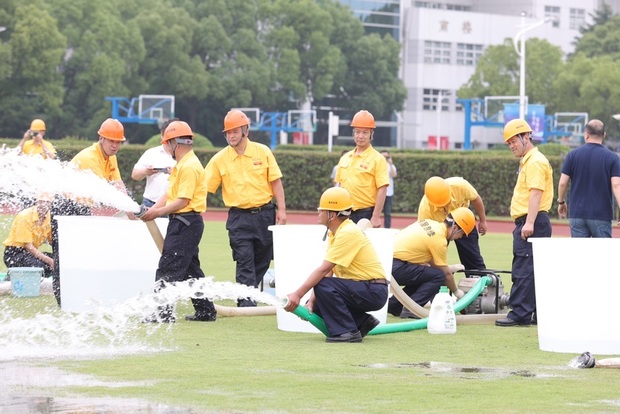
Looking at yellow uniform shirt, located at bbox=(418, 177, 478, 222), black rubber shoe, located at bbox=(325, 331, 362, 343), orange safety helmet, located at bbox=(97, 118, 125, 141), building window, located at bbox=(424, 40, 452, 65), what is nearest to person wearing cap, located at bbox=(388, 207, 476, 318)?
yellow uniform shirt, located at bbox=(418, 177, 478, 222)

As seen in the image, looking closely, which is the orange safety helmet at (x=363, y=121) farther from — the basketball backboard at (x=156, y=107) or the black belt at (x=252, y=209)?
the basketball backboard at (x=156, y=107)

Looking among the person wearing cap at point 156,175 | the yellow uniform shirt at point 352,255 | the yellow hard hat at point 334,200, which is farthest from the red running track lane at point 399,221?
the yellow hard hat at point 334,200

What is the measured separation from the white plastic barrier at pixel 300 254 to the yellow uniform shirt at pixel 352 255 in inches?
17.2

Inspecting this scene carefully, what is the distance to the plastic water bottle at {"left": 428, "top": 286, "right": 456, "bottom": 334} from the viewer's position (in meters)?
11.6

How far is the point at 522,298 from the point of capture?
40.5 ft

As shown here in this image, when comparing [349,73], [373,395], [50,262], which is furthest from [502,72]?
[373,395]

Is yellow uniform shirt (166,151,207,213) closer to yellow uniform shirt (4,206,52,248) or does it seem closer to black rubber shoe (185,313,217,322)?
black rubber shoe (185,313,217,322)

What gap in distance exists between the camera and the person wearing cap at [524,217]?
12.2 metres

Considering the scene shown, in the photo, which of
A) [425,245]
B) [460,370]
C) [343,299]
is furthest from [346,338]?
[425,245]

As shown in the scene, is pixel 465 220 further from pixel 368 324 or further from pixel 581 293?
pixel 581 293

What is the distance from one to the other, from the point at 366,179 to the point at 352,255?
2774 millimetres

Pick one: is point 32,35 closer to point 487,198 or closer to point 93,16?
point 93,16

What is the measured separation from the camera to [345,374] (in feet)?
29.8

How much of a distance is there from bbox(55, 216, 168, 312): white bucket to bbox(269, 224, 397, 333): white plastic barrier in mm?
1606
